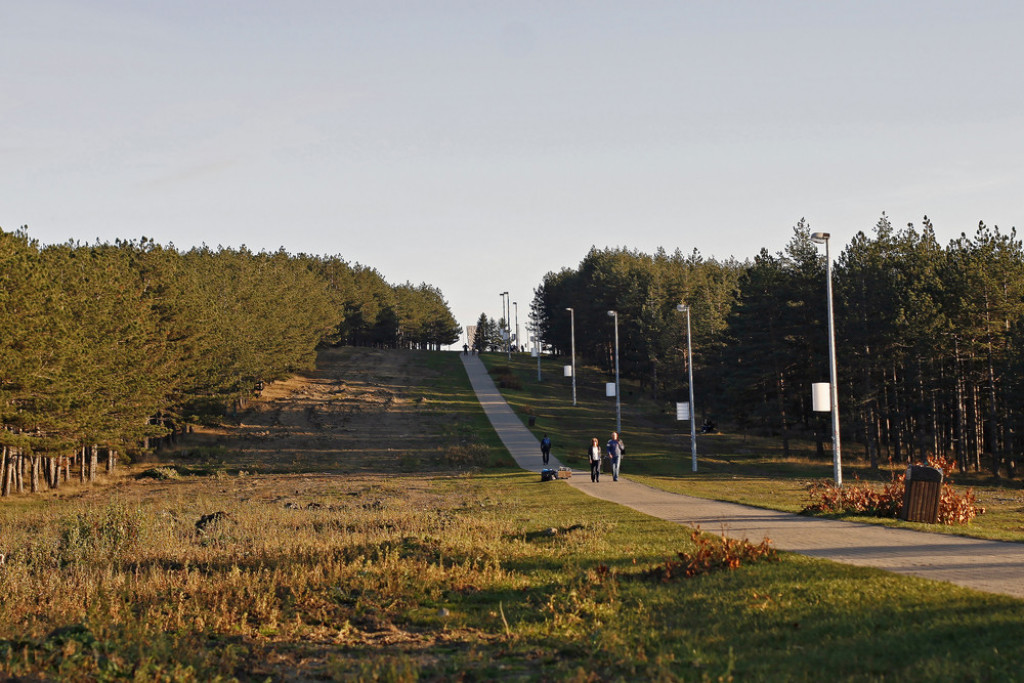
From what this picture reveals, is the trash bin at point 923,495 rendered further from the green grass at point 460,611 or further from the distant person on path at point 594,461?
the distant person on path at point 594,461

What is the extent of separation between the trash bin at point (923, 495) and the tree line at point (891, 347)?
26.3 m

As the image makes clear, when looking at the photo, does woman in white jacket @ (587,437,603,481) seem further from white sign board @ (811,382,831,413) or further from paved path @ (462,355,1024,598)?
white sign board @ (811,382,831,413)

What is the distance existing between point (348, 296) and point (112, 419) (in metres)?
84.8

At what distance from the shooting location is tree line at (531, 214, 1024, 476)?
4144 cm

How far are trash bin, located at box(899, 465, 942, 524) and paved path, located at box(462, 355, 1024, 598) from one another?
109 cm

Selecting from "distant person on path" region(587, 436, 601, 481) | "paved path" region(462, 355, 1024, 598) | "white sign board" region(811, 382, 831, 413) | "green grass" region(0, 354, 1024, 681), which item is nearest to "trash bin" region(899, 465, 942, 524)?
"paved path" region(462, 355, 1024, 598)

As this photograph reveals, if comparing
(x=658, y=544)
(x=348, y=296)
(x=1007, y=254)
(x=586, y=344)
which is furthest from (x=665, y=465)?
(x=348, y=296)

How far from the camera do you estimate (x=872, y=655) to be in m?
7.21

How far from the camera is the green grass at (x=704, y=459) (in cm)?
2172

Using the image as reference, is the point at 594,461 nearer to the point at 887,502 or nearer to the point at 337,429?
the point at 887,502

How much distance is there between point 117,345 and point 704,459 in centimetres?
3154

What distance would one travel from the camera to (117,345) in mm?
39656

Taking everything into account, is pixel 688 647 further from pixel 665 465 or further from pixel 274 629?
pixel 665 465

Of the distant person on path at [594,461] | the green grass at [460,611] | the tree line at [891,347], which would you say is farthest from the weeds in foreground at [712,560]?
the tree line at [891,347]
